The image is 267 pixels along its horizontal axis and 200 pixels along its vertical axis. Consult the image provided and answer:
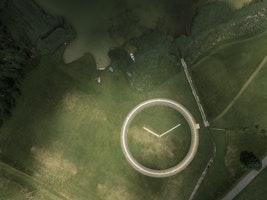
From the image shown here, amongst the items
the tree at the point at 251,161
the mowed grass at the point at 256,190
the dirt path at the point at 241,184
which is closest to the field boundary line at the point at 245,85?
the tree at the point at 251,161

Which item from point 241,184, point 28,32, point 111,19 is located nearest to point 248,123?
point 241,184

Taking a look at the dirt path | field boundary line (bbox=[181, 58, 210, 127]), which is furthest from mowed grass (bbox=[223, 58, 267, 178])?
field boundary line (bbox=[181, 58, 210, 127])

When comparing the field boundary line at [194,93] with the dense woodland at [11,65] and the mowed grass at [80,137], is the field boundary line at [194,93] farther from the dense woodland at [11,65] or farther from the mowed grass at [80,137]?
the dense woodland at [11,65]

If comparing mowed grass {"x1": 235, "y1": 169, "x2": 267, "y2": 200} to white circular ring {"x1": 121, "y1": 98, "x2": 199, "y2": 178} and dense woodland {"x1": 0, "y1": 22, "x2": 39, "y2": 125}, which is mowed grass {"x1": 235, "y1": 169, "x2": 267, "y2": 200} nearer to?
white circular ring {"x1": 121, "y1": 98, "x2": 199, "y2": 178}

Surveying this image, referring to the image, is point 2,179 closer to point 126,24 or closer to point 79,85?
point 79,85

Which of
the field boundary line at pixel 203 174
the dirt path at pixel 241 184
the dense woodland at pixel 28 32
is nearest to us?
the dirt path at pixel 241 184
